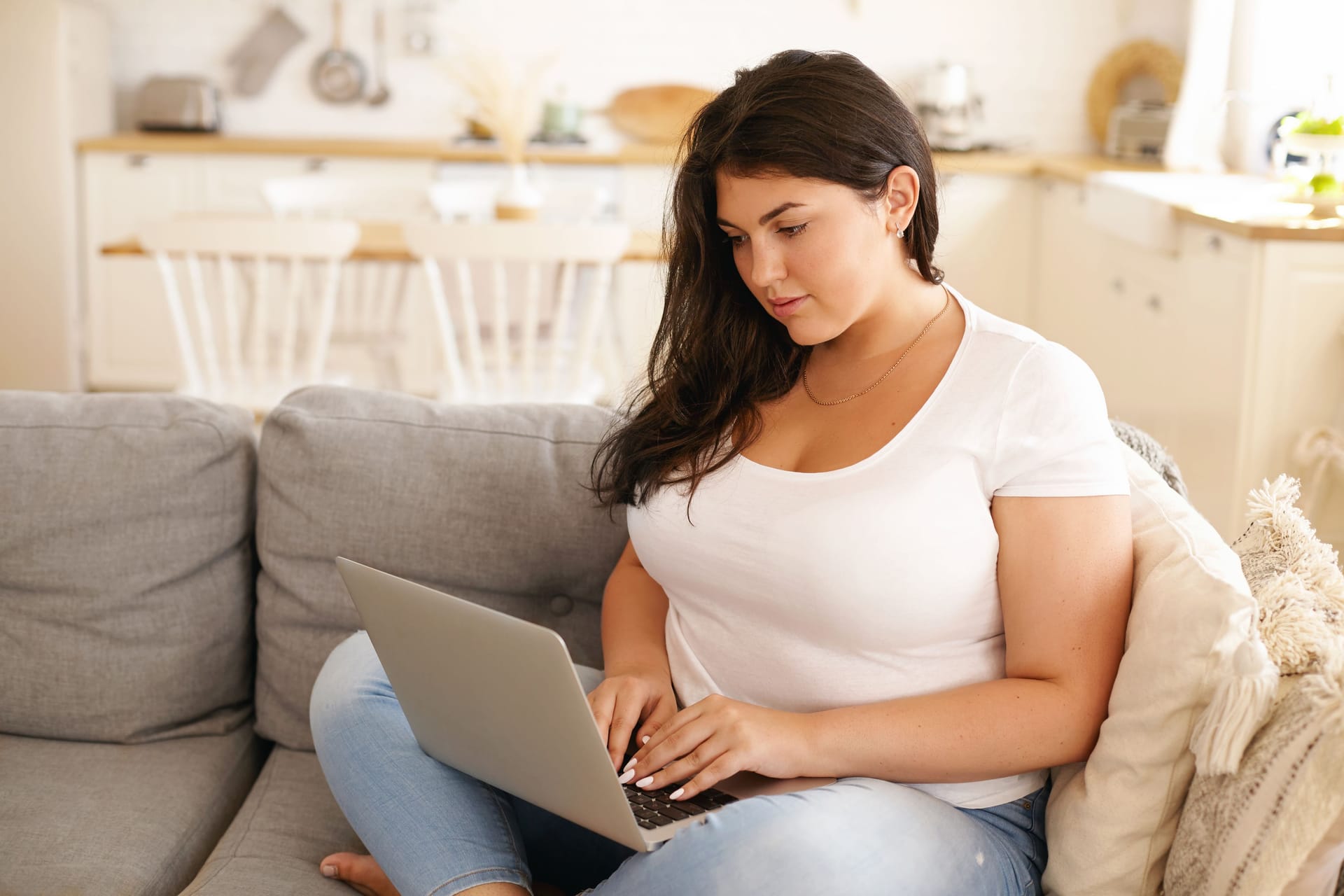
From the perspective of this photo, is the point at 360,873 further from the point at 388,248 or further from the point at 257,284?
the point at 388,248

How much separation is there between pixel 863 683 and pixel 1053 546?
0.22 m

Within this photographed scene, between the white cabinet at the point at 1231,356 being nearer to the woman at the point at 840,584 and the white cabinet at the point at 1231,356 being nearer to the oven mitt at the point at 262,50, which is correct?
the woman at the point at 840,584

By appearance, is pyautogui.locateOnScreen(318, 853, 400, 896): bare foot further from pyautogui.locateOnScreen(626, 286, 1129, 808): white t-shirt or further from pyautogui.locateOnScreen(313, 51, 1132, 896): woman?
pyautogui.locateOnScreen(626, 286, 1129, 808): white t-shirt

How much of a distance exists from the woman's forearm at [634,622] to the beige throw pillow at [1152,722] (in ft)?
1.41

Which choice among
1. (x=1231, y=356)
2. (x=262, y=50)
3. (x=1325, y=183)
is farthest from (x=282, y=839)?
(x=262, y=50)

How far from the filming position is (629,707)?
123 cm

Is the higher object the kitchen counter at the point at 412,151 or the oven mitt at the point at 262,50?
the oven mitt at the point at 262,50

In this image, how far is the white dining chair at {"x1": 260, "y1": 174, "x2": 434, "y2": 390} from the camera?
3627 millimetres

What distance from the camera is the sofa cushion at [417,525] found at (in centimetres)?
152

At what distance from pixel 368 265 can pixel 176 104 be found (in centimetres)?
145

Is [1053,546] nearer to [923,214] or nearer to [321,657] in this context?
[923,214]

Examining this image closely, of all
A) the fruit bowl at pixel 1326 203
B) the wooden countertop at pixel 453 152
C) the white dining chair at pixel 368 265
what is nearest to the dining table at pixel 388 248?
the white dining chair at pixel 368 265

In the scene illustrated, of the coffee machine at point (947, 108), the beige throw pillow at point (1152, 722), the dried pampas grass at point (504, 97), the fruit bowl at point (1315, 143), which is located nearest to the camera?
the beige throw pillow at point (1152, 722)

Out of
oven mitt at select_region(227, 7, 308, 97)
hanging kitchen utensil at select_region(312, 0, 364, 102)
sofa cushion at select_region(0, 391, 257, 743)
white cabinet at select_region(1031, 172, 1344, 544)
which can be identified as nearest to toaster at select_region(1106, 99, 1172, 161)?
white cabinet at select_region(1031, 172, 1344, 544)
